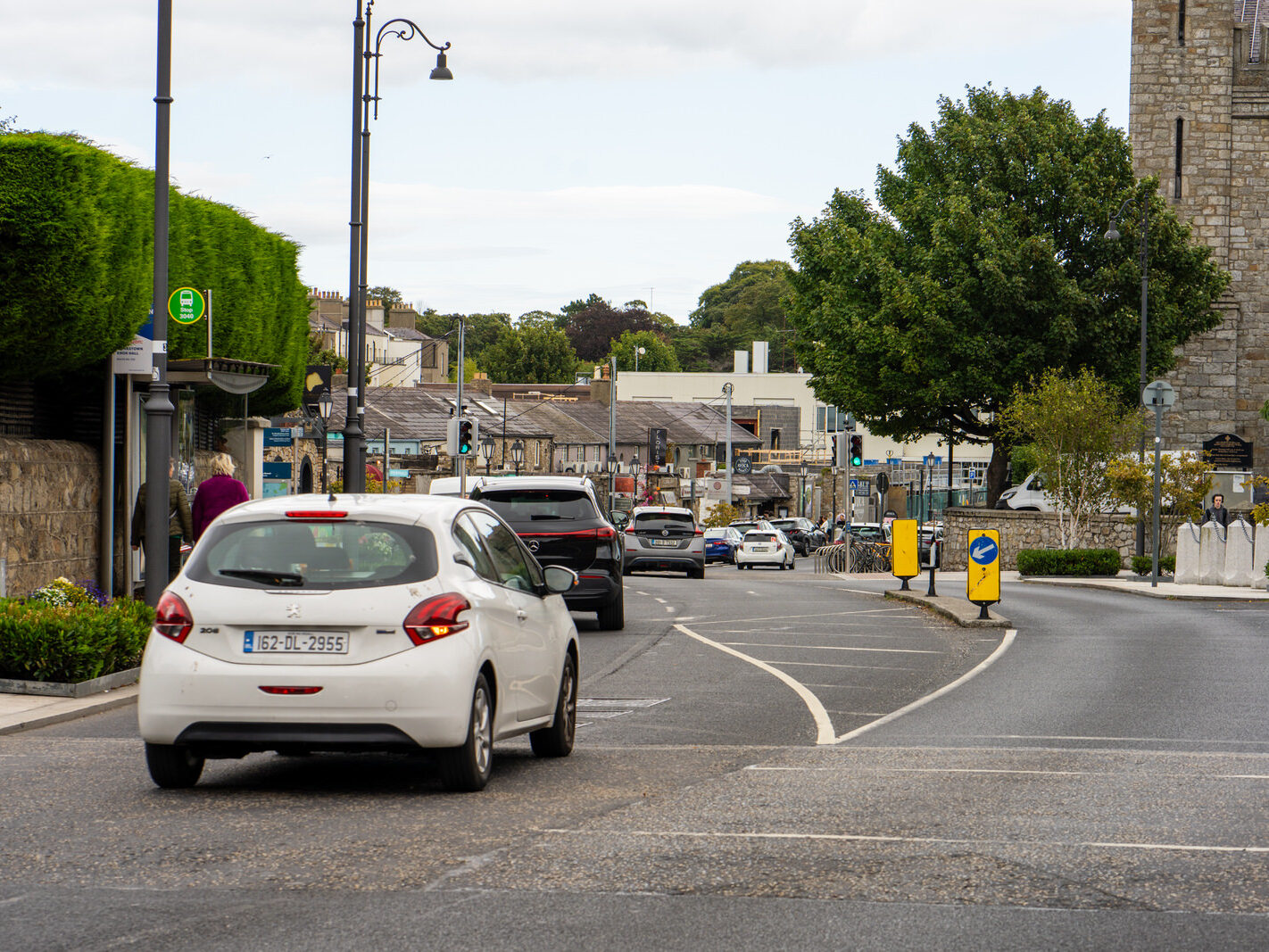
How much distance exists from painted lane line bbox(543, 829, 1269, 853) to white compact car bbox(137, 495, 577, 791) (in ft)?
3.74

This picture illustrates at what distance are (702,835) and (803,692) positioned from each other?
6.98 m

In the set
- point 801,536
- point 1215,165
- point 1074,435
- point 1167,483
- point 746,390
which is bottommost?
point 801,536

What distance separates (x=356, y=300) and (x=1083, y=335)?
25773 mm

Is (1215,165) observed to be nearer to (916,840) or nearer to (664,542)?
(664,542)

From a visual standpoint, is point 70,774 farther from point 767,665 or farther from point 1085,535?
point 1085,535

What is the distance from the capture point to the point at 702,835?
751cm

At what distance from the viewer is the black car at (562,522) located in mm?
19500

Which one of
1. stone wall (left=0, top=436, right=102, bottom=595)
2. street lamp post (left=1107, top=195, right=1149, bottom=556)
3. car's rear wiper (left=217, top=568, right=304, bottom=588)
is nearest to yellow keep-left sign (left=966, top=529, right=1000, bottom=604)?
stone wall (left=0, top=436, right=102, bottom=595)

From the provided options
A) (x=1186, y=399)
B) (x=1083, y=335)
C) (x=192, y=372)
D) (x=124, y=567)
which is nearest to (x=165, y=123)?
(x=192, y=372)

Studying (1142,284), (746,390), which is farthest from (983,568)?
(746,390)

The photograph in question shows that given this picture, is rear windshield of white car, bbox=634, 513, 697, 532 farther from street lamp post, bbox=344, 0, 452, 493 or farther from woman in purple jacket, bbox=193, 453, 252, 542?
woman in purple jacket, bbox=193, 453, 252, 542

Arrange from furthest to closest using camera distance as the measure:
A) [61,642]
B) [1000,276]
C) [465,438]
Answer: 1. [1000,276]
2. [465,438]
3. [61,642]

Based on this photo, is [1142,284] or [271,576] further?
[1142,284]

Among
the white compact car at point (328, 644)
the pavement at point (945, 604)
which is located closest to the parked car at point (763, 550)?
the pavement at point (945, 604)
